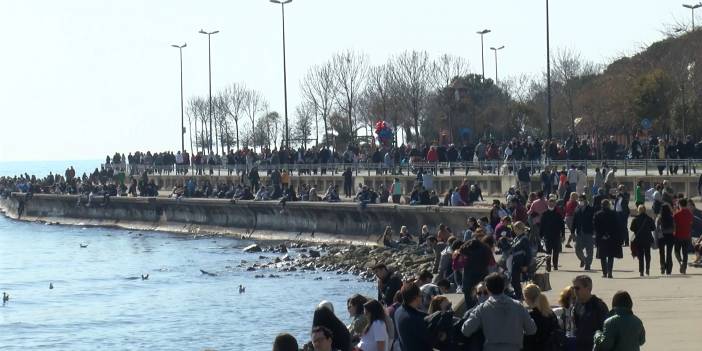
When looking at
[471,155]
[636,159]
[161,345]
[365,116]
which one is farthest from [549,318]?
[365,116]

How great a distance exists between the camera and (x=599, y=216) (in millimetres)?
23828

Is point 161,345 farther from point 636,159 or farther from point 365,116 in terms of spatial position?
point 365,116

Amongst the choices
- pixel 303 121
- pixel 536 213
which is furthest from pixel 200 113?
pixel 536 213

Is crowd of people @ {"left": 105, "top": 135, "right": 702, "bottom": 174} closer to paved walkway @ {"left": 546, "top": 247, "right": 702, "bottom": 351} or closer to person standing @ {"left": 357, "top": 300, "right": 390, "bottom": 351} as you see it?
paved walkway @ {"left": 546, "top": 247, "right": 702, "bottom": 351}

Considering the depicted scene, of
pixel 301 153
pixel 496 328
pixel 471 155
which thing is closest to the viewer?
pixel 496 328

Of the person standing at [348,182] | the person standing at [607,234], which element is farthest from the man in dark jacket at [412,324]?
the person standing at [348,182]

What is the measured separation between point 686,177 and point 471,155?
14.3 metres

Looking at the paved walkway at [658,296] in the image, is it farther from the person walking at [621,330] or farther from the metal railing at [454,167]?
the metal railing at [454,167]

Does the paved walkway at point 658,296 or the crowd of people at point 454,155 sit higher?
the crowd of people at point 454,155

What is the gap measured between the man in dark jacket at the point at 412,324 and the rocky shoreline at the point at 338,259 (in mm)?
23547

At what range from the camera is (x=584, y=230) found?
25594 millimetres

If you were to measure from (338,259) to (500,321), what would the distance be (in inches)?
1399

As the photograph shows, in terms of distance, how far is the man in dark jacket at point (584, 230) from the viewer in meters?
25.3

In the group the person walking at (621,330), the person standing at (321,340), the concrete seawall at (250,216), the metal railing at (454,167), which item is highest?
the metal railing at (454,167)
